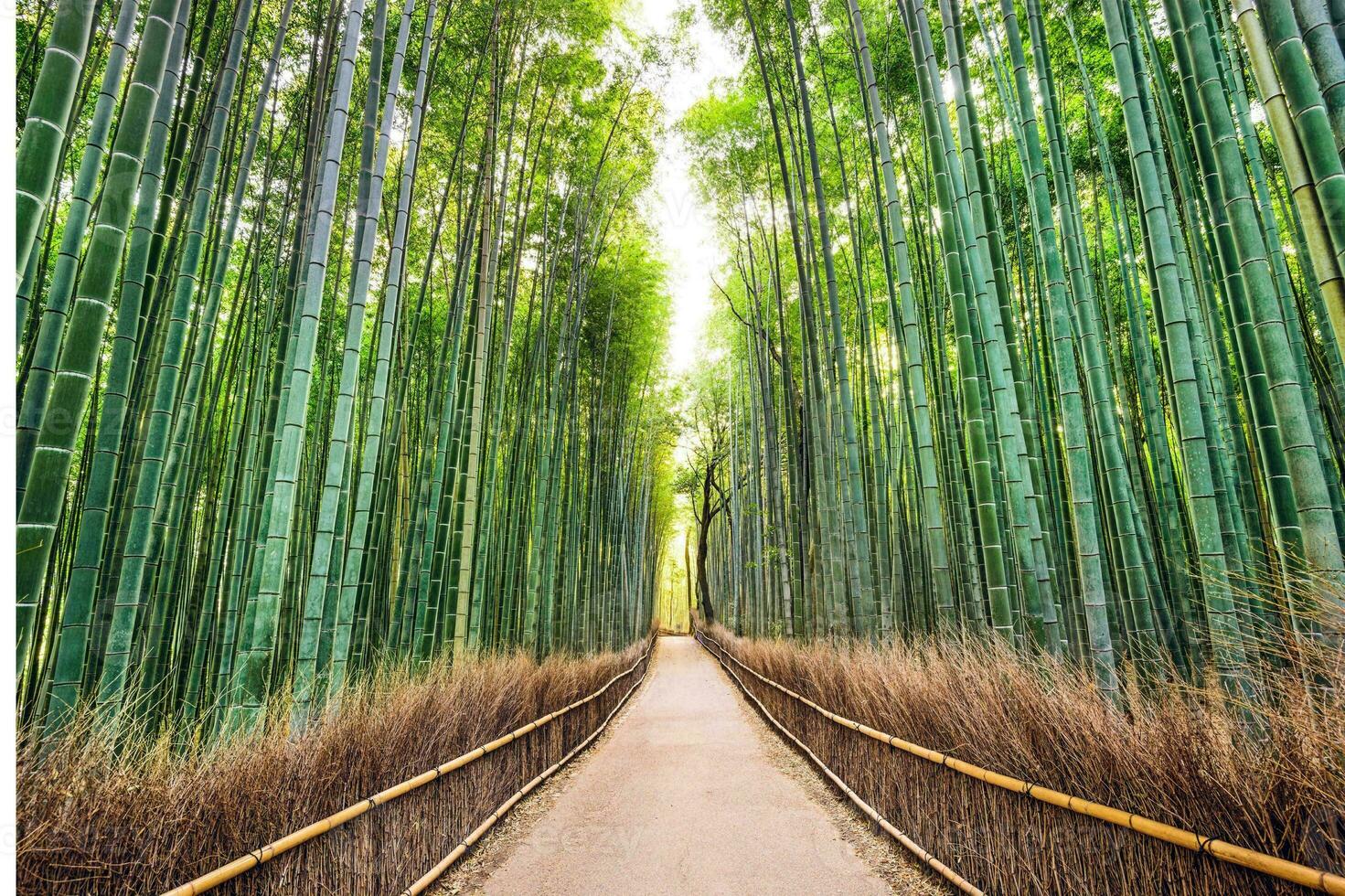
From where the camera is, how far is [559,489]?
244 inches

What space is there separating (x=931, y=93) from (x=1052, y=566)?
218 cm

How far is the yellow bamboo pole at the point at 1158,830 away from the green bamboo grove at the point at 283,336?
6.91 ft

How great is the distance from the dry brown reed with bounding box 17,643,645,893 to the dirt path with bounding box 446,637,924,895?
0.99 ft

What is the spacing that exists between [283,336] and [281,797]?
1.99m

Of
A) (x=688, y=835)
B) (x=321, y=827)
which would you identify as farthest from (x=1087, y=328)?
(x=321, y=827)

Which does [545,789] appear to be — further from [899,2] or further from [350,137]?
[899,2]

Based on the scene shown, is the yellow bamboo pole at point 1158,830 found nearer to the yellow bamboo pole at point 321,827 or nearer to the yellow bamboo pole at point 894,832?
the yellow bamboo pole at point 894,832

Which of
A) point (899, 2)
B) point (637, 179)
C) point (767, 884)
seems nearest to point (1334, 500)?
point (767, 884)

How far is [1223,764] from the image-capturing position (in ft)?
3.78

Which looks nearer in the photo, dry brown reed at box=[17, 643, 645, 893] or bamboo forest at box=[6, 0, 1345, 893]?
dry brown reed at box=[17, 643, 645, 893]

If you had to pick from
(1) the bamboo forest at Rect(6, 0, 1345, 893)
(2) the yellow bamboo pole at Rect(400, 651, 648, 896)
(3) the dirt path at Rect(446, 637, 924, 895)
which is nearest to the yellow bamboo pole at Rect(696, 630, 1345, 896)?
(1) the bamboo forest at Rect(6, 0, 1345, 893)

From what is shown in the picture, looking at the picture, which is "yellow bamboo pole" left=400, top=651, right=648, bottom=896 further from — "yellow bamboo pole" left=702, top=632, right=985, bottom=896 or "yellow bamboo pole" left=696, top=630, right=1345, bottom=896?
"yellow bamboo pole" left=696, top=630, right=1345, bottom=896

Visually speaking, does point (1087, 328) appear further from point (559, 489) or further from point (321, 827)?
point (559, 489)

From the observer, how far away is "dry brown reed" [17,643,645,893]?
1089mm
